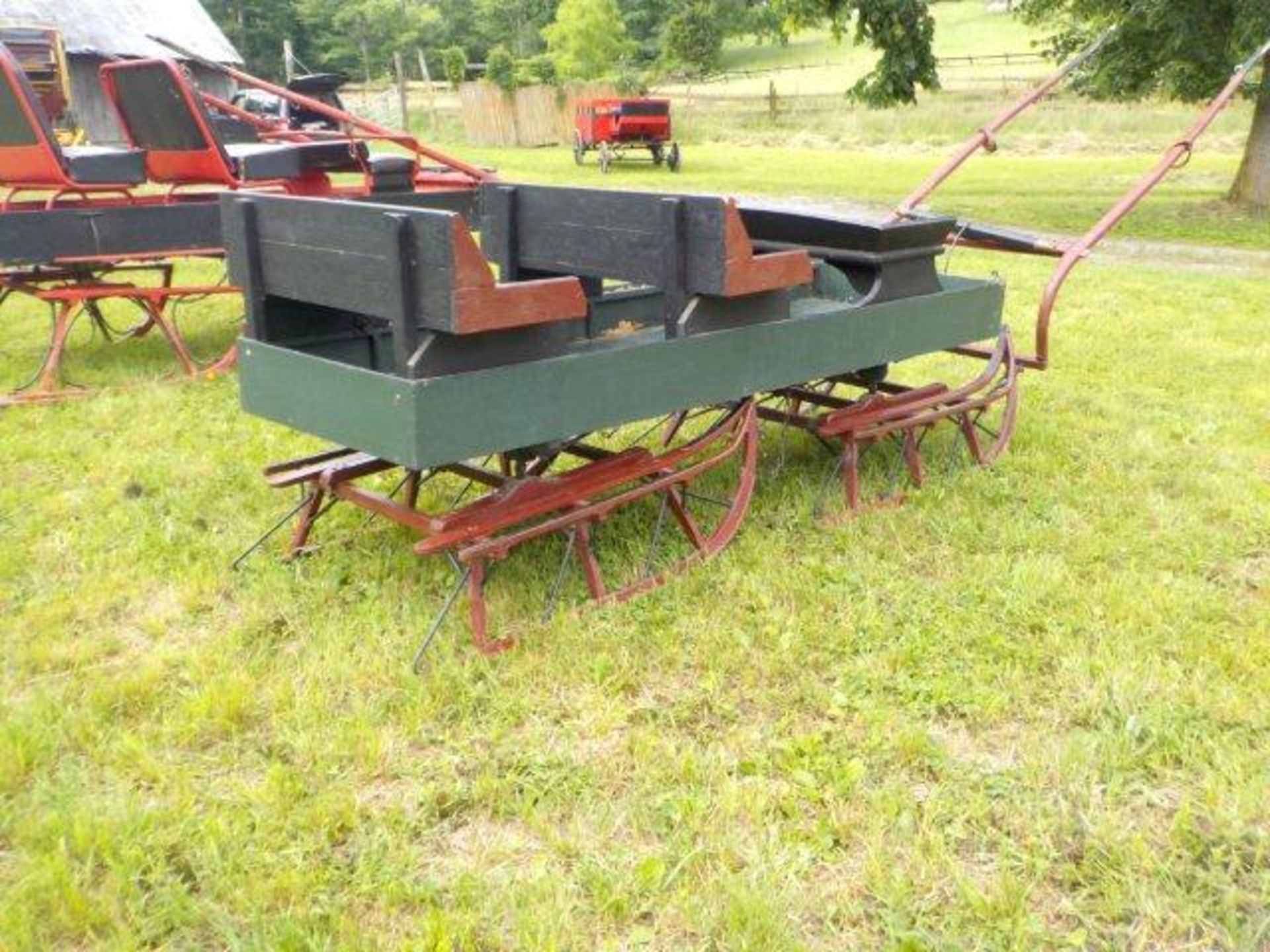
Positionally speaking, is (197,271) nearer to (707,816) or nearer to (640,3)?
(707,816)

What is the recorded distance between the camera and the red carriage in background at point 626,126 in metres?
23.5

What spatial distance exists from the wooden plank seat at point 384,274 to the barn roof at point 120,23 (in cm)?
2458

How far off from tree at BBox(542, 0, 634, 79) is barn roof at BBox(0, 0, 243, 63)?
1758cm

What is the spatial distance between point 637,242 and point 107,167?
407 cm

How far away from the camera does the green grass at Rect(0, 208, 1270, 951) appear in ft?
7.72

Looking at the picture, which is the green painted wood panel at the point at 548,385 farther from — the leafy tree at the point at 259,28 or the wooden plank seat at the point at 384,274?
the leafy tree at the point at 259,28

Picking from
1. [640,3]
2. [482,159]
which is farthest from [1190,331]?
[640,3]

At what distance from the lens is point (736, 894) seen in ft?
7.72

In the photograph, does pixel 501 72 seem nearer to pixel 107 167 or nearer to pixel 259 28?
pixel 107 167

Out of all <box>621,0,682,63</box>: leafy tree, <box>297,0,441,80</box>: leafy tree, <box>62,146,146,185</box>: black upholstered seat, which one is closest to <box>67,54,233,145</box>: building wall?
<box>62,146,146,185</box>: black upholstered seat

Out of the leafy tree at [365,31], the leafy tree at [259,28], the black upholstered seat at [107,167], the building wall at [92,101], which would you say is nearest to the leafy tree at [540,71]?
the building wall at [92,101]

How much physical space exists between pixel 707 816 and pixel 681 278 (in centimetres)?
162

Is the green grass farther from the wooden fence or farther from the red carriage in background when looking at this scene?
the wooden fence

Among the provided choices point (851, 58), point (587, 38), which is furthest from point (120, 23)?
point (851, 58)
